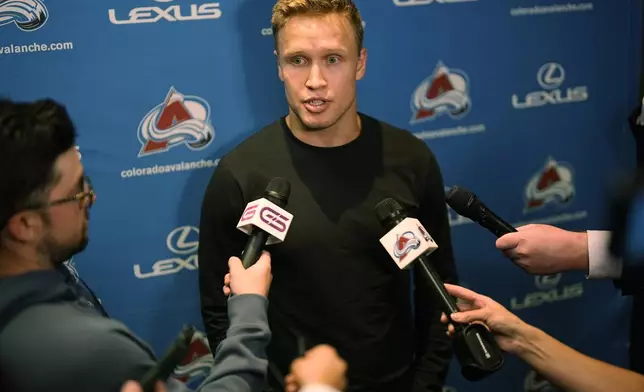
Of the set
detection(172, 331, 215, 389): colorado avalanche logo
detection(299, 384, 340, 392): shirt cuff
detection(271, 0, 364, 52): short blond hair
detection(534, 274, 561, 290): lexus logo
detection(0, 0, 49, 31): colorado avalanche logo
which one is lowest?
detection(534, 274, 561, 290): lexus logo

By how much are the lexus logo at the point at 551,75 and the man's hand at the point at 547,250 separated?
935 mm

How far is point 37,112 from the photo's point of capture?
1119 millimetres

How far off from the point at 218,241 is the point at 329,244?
0.30 m

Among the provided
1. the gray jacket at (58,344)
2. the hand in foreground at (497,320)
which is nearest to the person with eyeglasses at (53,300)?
the gray jacket at (58,344)

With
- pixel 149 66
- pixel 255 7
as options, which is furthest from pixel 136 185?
pixel 255 7

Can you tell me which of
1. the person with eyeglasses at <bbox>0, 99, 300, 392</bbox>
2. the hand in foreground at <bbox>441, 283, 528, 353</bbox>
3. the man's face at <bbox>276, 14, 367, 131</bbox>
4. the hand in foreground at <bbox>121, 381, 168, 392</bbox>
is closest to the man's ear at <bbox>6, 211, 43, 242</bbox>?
the person with eyeglasses at <bbox>0, 99, 300, 392</bbox>

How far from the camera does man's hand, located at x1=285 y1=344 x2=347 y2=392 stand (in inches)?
50.0

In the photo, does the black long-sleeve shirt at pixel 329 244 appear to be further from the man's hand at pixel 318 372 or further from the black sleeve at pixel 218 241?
the man's hand at pixel 318 372

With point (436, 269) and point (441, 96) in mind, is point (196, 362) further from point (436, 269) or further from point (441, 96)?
point (441, 96)

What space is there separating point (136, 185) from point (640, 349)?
161cm

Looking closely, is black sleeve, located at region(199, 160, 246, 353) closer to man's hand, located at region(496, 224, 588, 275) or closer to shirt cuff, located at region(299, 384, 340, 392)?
shirt cuff, located at region(299, 384, 340, 392)

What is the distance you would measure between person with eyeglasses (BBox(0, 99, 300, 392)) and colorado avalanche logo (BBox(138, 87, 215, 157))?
71 cm

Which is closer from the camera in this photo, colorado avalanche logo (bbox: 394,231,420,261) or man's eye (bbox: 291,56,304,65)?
colorado avalanche logo (bbox: 394,231,420,261)

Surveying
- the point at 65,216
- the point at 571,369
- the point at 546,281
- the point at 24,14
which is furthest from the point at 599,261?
the point at 24,14
